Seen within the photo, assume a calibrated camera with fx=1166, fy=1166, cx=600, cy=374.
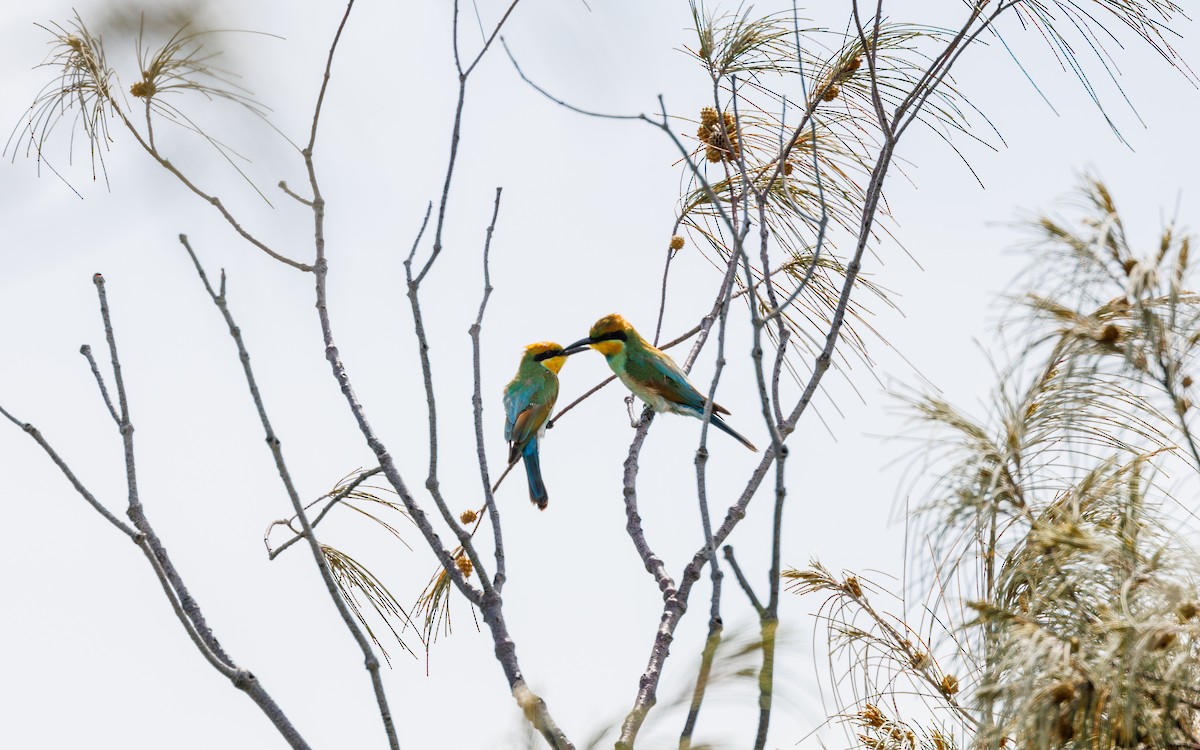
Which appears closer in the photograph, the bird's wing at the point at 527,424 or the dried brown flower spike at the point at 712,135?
the dried brown flower spike at the point at 712,135

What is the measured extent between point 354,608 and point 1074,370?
1678 millimetres

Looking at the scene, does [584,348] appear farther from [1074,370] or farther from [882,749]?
[1074,370]

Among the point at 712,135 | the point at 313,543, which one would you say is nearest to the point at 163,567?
the point at 313,543

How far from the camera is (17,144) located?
816 mm

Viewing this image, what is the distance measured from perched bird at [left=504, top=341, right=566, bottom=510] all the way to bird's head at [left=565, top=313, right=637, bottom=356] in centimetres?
27

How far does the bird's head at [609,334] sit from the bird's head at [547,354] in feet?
0.76

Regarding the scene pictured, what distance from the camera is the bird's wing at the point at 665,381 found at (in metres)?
4.46

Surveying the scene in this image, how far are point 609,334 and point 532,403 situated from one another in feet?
1.54

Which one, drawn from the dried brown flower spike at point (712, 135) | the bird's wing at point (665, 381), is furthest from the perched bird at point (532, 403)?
the dried brown flower spike at point (712, 135)

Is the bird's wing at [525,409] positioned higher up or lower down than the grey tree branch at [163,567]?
higher up

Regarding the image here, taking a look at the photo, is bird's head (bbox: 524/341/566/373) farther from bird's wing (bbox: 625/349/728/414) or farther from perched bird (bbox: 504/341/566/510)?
bird's wing (bbox: 625/349/728/414)

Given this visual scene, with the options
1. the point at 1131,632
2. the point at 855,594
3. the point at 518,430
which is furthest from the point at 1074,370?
the point at 518,430

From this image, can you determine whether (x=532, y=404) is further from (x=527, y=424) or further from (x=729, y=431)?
(x=729, y=431)

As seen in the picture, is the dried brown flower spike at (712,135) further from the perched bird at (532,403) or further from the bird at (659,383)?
the perched bird at (532,403)
